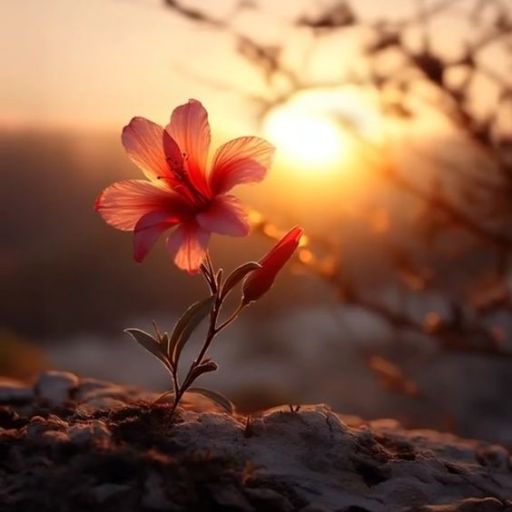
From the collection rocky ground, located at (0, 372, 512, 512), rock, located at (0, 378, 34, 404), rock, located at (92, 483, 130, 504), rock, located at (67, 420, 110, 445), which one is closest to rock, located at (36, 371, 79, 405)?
rock, located at (0, 378, 34, 404)

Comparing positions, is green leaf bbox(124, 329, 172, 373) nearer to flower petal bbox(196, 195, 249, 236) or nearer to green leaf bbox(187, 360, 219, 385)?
green leaf bbox(187, 360, 219, 385)

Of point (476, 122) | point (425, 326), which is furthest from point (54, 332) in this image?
point (476, 122)

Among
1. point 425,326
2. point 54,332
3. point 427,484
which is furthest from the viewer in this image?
point 54,332

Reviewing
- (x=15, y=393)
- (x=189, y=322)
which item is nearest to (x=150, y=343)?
(x=189, y=322)

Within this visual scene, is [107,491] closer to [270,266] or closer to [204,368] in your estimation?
[204,368]

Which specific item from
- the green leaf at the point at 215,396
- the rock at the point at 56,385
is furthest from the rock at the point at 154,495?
the rock at the point at 56,385

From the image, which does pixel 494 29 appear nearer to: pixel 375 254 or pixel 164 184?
pixel 164 184
